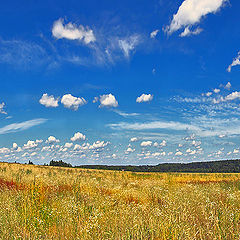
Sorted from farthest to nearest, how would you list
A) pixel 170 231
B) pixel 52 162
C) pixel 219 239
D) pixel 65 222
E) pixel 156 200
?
1. pixel 52 162
2. pixel 156 200
3. pixel 65 222
4. pixel 170 231
5. pixel 219 239

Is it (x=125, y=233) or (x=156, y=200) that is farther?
(x=156, y=200)

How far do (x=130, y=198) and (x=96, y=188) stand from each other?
3.59 meters

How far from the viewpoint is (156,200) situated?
9.09 metres

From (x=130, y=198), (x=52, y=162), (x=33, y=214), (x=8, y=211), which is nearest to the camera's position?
(x=33, y=214)

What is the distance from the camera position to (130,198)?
9742mm

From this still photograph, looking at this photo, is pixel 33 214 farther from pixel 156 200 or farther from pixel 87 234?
pixel 156 200

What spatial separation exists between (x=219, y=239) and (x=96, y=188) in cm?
953

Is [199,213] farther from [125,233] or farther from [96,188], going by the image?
[96,188]

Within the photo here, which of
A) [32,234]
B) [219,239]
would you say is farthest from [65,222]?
[219,239]

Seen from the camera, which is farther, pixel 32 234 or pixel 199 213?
pixel 199 213

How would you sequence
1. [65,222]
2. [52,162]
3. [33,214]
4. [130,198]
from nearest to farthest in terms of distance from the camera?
[65,222] < [33,214] < [130,198] < [52,162]

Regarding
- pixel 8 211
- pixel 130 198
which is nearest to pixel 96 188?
pixel 130 198

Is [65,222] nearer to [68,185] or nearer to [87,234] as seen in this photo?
[87,234]

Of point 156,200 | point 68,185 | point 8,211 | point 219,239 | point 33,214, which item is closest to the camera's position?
point 219,239
